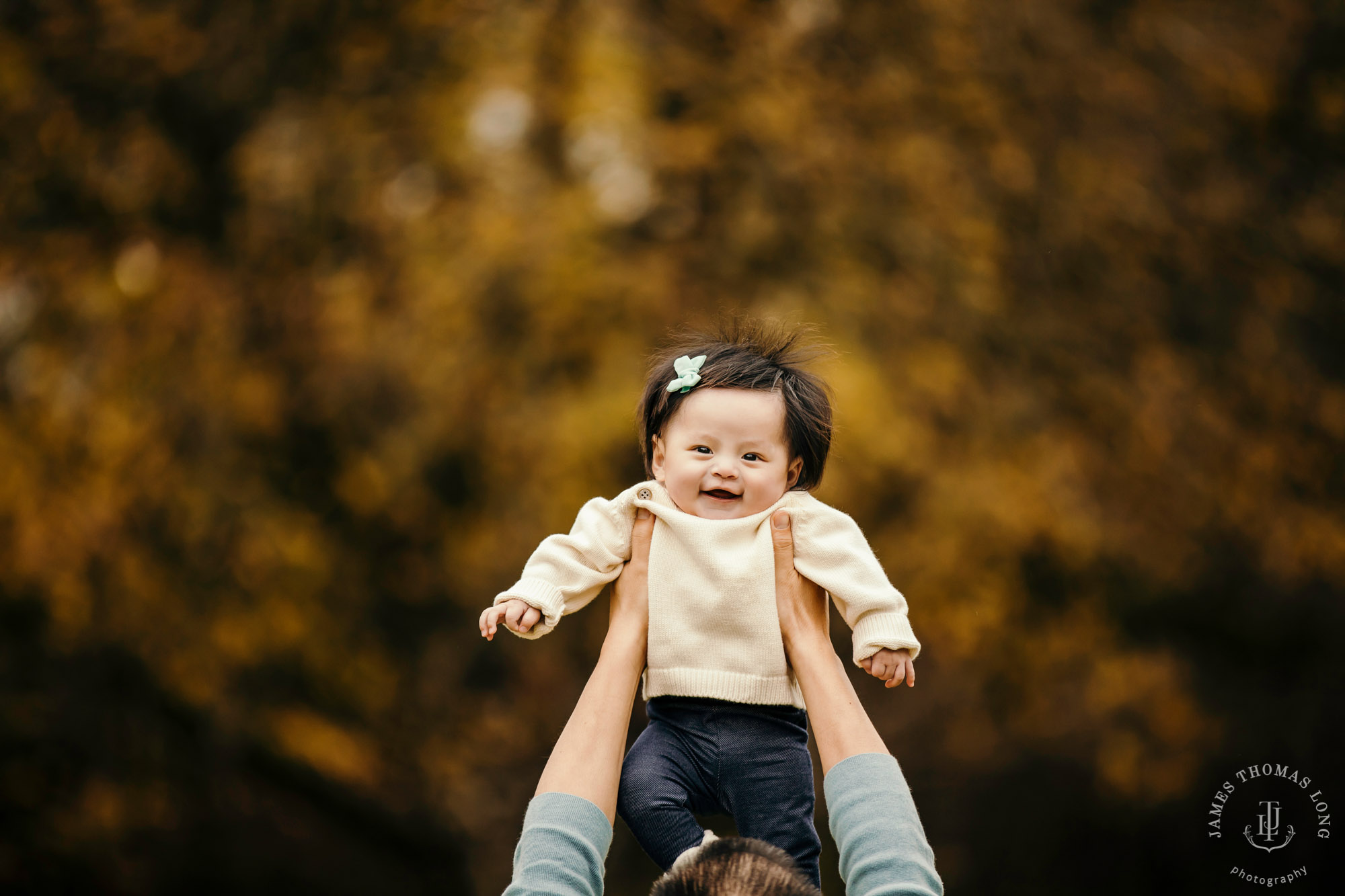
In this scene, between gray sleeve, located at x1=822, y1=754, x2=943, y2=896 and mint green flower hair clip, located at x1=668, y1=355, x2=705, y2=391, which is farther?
mint green flower hair clip, located at x1=668, y1=355, x2=705, y2=391

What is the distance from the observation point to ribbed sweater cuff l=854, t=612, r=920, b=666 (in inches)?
47.6

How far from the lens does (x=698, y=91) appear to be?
3.78 m

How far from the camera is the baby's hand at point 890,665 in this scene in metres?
1.22

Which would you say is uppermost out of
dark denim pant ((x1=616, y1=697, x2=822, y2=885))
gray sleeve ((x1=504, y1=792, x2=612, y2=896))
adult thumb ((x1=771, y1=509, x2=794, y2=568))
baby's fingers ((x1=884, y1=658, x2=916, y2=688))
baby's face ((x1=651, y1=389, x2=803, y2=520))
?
baby's face ((x1=651, y1=389, x2=803, y2=520))

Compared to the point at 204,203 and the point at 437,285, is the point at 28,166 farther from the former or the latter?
the point at 437,285

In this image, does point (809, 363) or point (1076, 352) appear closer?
point (809, 363)

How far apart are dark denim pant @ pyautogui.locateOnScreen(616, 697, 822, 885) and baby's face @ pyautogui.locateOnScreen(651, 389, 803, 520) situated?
238 millimetres

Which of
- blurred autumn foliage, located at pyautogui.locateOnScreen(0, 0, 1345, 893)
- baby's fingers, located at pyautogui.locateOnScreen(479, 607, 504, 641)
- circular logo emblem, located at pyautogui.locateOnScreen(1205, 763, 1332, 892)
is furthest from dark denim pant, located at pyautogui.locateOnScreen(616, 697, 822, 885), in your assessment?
circular logo emblem, located at pyautogui.locateOnScreen(1205, 763, 1332, 892)

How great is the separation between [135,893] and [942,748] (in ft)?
9.27

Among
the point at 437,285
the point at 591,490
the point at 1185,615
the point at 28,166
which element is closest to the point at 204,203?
the point at 28,166

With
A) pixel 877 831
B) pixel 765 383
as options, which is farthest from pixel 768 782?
pixel 765 383

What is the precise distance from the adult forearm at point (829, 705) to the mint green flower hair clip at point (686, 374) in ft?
1.09

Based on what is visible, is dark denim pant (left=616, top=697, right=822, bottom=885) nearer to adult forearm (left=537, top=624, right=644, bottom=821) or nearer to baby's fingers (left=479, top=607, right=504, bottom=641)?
adult forearm (left=537, top=624, right=644, bottom=821)

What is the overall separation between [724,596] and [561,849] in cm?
34
